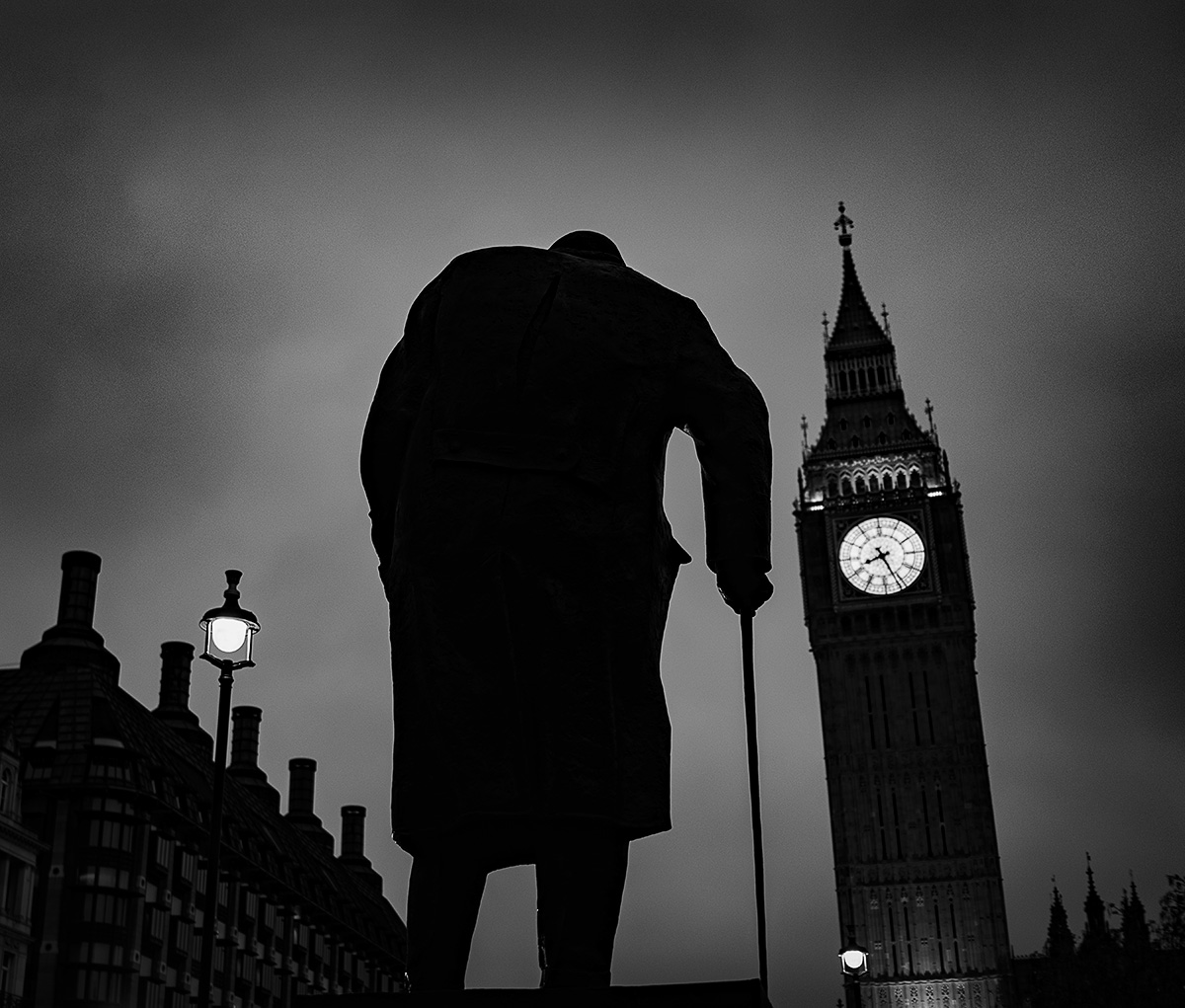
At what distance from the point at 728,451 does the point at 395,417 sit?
1140 mm

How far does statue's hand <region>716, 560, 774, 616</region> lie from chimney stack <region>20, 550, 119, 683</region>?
54.1 metres

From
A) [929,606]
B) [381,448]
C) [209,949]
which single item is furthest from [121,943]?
[929,606]

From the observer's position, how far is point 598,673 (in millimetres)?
4539

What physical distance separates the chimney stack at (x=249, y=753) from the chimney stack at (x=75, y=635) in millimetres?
22995

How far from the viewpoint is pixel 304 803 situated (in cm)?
9419

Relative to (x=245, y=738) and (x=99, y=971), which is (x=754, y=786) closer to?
(x=99, y=971)

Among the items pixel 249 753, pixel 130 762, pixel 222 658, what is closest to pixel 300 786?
pixel 249 753

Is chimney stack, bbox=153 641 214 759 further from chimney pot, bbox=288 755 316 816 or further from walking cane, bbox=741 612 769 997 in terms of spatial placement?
walking cane, bbox=741 612 769 997

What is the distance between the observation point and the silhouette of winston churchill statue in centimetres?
443

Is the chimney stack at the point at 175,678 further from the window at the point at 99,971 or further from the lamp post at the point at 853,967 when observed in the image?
the lamp post at the point at 853,967

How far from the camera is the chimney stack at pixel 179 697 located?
73.9 metres

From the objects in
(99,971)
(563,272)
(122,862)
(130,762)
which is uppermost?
(130,762)

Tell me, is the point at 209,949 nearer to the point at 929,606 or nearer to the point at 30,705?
the point at 30,705

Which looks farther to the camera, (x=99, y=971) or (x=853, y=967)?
(x=99, y=971)
